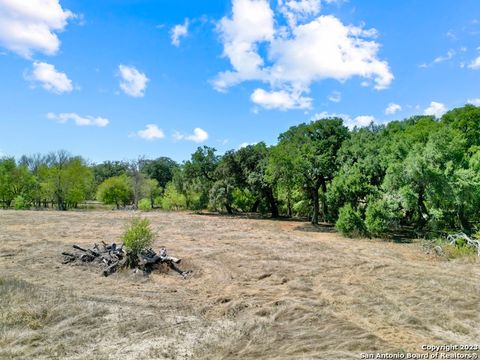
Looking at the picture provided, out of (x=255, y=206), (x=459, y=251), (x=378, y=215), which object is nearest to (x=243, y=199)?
(x=255, y=206)

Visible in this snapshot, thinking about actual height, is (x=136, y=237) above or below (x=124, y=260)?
above

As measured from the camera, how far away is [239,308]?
780 centimetres

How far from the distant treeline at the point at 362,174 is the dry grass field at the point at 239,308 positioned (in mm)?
5630

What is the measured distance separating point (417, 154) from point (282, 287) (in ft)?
40.8

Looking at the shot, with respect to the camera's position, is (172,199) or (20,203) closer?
(20,203)

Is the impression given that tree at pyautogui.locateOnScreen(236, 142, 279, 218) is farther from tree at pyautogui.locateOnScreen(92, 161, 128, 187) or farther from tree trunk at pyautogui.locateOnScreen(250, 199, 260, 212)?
tree at pyautogui.locateOnScreen(92, 161, 128, 187)

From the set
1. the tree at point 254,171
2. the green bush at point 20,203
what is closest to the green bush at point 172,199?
the tree at point 254,171

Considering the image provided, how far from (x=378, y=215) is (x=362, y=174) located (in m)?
3.18

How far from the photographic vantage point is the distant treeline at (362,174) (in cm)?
1756

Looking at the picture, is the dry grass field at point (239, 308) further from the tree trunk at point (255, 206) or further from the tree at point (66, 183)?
the tree at point (66, 183)

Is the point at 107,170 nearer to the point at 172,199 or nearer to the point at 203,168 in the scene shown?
the point at 172,199

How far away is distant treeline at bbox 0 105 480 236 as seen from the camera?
17.6 metres

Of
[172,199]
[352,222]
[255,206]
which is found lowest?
[352,222]

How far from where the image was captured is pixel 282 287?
31.5ft
